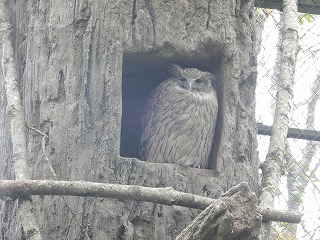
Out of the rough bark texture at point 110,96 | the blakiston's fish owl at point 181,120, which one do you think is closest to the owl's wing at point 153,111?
the blakiston's fish owl at point 181,120

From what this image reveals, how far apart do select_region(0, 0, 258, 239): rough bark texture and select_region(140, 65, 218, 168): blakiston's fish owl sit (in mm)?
176

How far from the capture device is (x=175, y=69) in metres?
5.32

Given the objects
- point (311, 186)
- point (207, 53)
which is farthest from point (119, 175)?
point (311, 186)

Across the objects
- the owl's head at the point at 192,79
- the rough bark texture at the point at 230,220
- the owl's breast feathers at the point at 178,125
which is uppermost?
the owl's head at the point at 192,79

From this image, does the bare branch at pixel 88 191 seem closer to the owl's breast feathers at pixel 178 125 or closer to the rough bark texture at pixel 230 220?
the rough bark texture at pixel 230 220

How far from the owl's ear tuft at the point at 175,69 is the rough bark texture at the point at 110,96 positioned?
49 cm

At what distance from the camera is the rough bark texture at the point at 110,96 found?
3977 millimetres

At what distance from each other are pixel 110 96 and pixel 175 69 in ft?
4.05

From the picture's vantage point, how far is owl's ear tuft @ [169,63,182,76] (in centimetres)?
529

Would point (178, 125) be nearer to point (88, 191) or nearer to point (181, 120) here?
point (181, 120)

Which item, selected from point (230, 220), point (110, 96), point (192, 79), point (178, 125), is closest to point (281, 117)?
point (110, 96)

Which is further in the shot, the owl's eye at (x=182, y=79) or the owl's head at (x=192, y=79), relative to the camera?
the owl's eye at (x=182, y=79)

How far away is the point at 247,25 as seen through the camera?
4.72 m

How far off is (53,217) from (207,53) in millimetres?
1381
